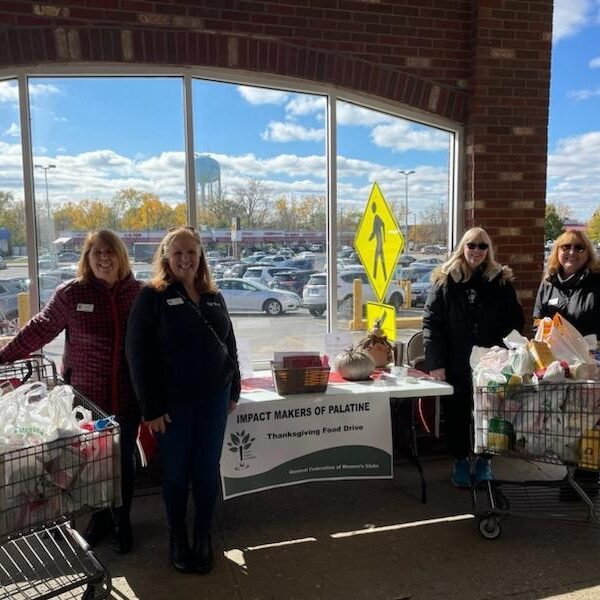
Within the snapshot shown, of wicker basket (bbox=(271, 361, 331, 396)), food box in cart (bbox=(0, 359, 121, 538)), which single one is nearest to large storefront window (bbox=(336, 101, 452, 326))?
wicker basket (bbox=(271, 361, 331, 396))

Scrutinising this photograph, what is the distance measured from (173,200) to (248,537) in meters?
2.30

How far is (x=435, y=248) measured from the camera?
5.09 meters

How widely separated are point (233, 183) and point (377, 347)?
1569 millimetres

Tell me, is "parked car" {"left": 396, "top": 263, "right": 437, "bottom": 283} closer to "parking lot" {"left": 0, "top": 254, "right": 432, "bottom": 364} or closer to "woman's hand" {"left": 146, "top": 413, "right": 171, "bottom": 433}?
"parking lot" {"left": 0, "top": 254, "right": 432, "bottom": 364}

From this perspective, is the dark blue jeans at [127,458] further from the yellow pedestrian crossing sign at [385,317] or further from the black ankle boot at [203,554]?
the yellow pedestrian crossing sign at [385,317]

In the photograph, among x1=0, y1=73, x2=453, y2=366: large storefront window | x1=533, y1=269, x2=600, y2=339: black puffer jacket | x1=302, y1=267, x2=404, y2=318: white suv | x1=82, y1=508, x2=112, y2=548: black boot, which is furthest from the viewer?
x1=302, y1=267, x2=404, y2=318: white suv

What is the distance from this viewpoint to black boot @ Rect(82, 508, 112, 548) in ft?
11.4

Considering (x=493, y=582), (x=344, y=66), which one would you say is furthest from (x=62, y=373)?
(x=344, y=66)

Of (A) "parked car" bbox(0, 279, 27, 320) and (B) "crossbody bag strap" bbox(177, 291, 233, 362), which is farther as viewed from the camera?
(A) "parked car" bbox(0, 279, 27, 320)

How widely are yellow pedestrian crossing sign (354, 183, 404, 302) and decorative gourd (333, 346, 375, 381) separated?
0.88 metres

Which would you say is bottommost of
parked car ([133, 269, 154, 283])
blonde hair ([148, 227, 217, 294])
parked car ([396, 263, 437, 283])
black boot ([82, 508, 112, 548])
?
black boot ([82, 508, 112, 548])

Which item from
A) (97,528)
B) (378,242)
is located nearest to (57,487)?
(97,528)

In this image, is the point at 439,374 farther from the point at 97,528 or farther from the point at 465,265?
the point at 97,528

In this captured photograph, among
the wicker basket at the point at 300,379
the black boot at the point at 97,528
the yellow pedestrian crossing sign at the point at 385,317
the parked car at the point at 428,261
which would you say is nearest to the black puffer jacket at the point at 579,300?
the yellow pedestrian crossing sign at the point at 385,317
